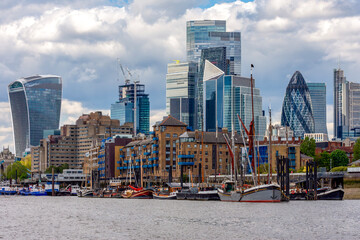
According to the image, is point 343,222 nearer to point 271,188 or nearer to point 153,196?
point 271,188

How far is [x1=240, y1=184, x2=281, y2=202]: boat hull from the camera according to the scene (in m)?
143

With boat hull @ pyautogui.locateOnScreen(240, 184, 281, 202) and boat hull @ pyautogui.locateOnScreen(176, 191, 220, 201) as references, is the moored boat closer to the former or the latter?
boat hull @ pyautogui.locateOnScreen(240, 184, 281, 202)

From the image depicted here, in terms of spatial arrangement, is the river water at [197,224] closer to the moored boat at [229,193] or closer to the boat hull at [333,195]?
the moored boat at [229,193]

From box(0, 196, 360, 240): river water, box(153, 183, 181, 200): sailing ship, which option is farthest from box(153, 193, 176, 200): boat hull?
box(0, 196, 360, 240): river water

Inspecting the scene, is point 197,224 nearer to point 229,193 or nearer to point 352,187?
point 229,193

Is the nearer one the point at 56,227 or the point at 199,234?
the point at 199,234

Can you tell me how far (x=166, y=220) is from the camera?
106188 millimetres

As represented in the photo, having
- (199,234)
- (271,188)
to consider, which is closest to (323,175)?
(271,188)

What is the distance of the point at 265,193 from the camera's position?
470ft

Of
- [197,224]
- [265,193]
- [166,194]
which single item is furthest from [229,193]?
[197,224]

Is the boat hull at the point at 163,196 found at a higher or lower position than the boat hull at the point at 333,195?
lower

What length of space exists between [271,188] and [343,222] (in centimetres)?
4506

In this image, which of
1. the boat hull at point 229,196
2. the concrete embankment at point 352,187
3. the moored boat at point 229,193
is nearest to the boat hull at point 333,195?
the concrete embankment at point 352,187

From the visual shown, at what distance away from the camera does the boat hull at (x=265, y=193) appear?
14325 centimetres
